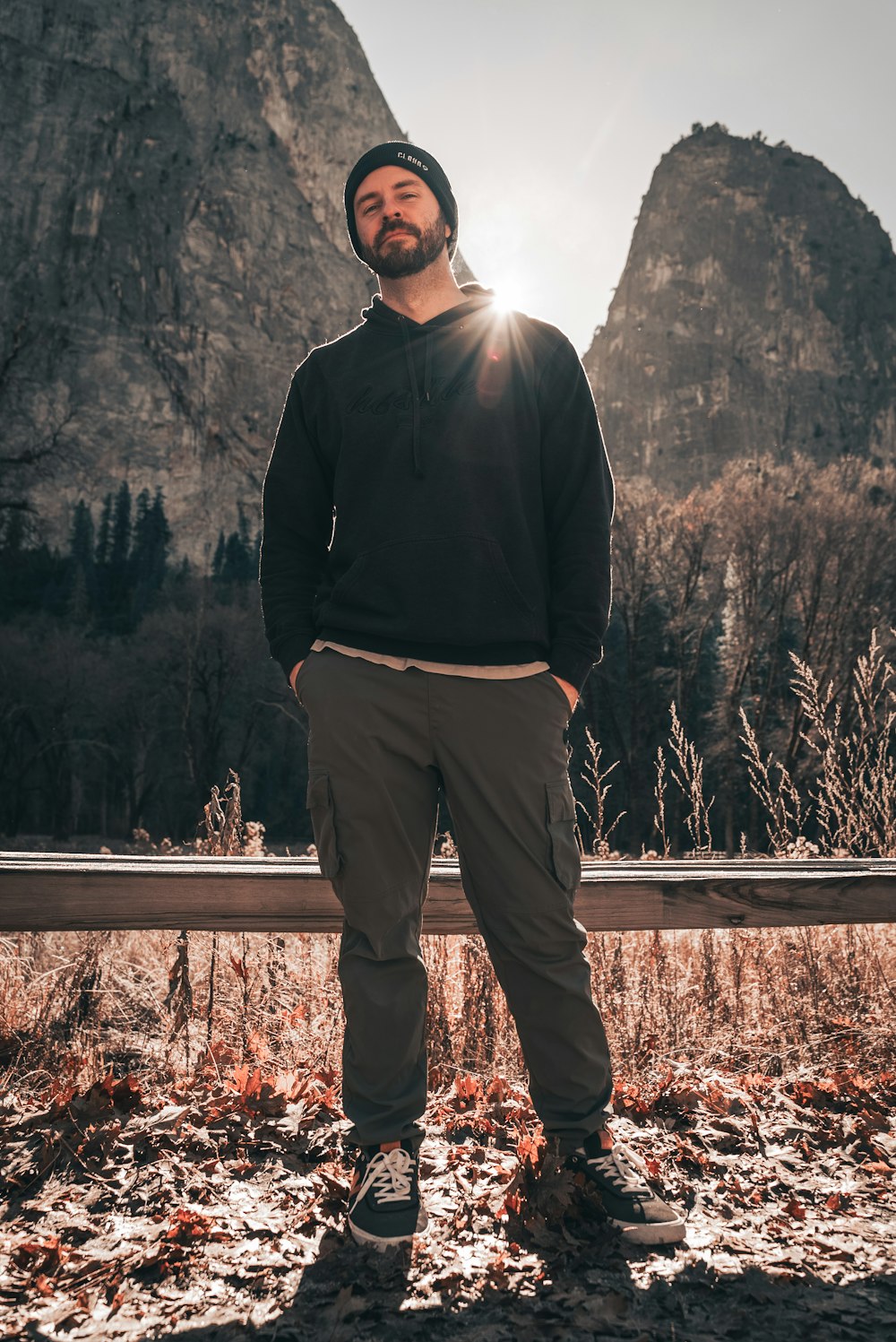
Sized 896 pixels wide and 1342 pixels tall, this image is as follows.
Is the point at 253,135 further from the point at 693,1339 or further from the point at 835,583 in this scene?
the point at 693,1339

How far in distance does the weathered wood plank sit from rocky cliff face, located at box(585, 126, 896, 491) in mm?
95596

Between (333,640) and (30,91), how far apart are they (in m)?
102

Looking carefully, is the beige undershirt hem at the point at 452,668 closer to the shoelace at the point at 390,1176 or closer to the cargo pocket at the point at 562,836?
the cargo pocket at the point at 562,836

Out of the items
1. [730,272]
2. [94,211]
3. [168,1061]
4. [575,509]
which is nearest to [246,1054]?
[168,1061]

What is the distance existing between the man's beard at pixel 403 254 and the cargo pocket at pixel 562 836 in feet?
4.74

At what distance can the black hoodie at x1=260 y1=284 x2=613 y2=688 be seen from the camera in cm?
213

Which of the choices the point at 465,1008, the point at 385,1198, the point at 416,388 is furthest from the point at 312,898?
the point at 416,388

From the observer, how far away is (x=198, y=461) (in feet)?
234

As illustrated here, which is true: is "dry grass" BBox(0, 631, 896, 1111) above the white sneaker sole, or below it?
below

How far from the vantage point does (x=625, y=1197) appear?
1.92 metres

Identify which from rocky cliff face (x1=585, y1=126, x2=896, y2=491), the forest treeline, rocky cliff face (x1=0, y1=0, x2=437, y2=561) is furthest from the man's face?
rocky cliff face (x1=585, y1=126, x2=896, y2=491)

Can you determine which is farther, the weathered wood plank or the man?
the weathered wood plank

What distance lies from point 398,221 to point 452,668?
49.3 inches

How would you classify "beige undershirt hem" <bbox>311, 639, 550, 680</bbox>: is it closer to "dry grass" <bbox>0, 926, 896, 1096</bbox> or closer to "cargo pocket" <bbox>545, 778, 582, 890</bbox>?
"cargo pocket" <bbox>545, 778, 582, 890</bbox>
